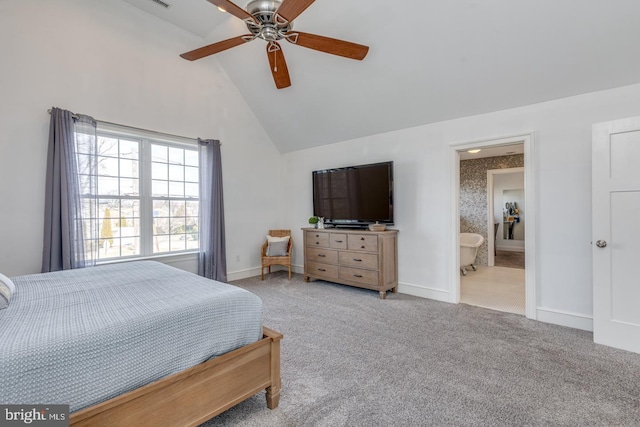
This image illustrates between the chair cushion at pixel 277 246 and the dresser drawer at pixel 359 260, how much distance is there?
110cm

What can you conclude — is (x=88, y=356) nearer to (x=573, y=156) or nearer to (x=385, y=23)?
(x=385, y=23)

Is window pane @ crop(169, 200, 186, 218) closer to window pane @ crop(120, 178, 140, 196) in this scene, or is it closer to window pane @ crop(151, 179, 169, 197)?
window pane @ crop(151, 179, 169, 197)

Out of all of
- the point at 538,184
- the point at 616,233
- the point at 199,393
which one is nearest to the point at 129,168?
the point at 199,393

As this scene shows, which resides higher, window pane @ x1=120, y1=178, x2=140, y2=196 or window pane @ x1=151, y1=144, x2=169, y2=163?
window pane @ x1=151, y1=144, x2=169, y2=163

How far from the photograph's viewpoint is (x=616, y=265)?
248cm

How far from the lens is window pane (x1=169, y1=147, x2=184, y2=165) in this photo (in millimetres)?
4156

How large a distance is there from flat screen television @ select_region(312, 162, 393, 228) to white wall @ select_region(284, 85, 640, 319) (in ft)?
0.72

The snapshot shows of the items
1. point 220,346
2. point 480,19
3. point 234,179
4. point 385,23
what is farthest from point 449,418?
point 234,179

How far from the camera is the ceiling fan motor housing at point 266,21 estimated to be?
2.01 m

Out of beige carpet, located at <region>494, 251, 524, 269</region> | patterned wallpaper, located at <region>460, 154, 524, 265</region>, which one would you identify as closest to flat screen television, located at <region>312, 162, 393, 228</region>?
patterned wallpaper, located at <region>460, 154, 524, 265</region>

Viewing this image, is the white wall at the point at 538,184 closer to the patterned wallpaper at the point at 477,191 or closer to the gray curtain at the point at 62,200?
the patterned wallpaper at the point at 477,191

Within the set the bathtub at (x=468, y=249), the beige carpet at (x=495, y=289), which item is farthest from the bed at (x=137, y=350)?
the bathtub at (x=468, y=249)

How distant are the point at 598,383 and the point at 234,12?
3.48 m

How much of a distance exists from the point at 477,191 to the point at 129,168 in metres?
6.31
